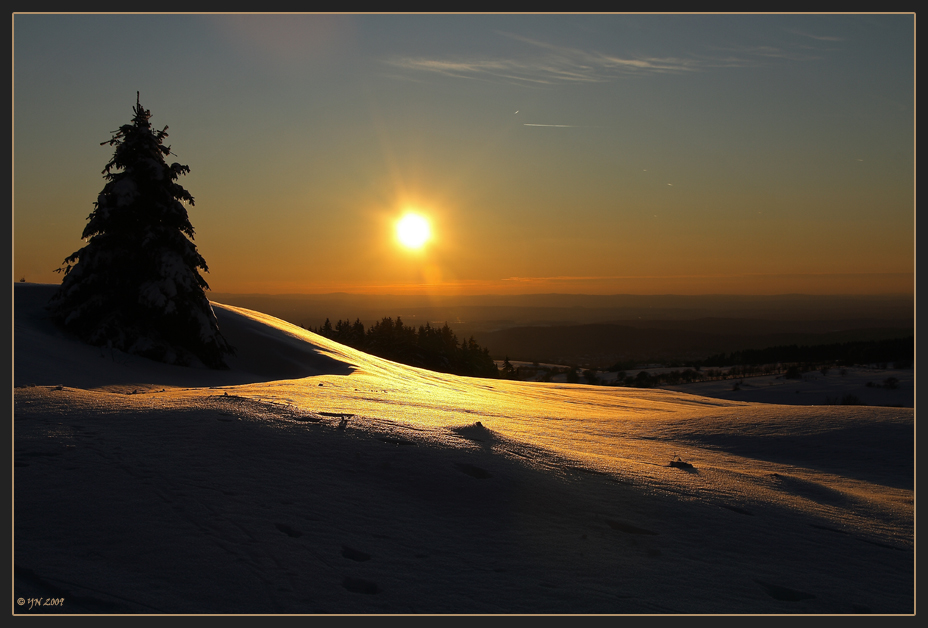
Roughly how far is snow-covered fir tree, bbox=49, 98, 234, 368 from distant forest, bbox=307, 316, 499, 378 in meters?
29.3

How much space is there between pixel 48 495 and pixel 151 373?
950 centimetres

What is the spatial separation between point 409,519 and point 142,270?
1386cm

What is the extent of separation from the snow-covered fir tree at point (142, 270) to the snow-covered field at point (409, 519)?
315 inches

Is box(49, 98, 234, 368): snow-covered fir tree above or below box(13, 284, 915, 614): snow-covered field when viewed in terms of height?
above

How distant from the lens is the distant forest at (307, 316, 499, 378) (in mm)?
45281

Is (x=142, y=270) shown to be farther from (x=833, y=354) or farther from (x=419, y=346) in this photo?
(x=833, y=354)

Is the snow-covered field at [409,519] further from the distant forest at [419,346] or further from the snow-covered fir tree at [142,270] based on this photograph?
the distant forest at [419,346]

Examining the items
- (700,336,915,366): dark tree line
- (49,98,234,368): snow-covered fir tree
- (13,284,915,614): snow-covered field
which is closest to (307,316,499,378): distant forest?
(700,336,915,366): dark tree line

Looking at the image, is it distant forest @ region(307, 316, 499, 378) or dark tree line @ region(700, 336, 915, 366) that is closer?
dark tree line @ region(700, 336, 915, 366)

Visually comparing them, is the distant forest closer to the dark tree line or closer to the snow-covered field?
the dark tree line

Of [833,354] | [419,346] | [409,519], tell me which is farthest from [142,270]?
[833,354]

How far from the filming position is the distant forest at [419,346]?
45.3 m

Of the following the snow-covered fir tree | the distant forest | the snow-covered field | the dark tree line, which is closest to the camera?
the snow-covered field

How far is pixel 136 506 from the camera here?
3.35m
